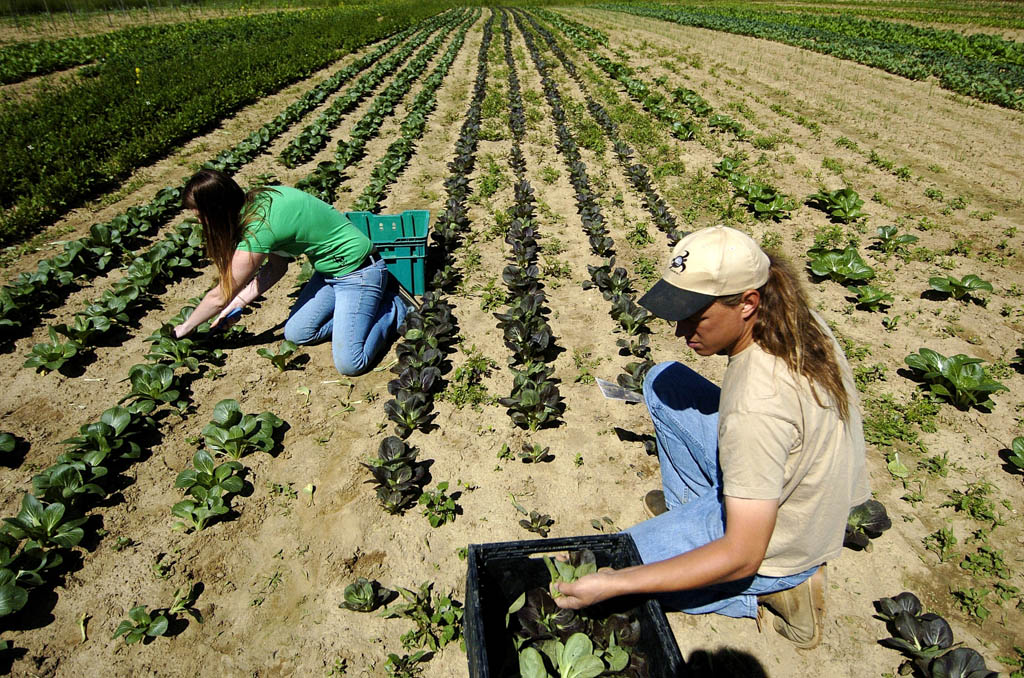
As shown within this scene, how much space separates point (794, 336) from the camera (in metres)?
2.02

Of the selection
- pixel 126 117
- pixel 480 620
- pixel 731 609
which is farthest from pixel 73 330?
pixel 126 117

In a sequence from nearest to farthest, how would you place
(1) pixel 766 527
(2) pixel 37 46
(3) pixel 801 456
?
1. (1) pixel 766 527
2. (3) pixel 801 456
3. (2) pixel 37 46

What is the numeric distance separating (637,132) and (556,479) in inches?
376

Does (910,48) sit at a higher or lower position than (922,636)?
higher

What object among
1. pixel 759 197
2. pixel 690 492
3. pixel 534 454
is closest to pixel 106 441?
pixel 534 454

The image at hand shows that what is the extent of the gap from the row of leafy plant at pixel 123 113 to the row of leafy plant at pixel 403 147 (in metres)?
4.17

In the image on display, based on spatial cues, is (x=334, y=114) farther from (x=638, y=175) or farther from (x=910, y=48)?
(x=910, y=48)

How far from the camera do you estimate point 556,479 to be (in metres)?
3.71

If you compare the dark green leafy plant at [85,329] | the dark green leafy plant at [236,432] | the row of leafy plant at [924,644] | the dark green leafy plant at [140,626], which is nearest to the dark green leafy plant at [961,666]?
the row of leafy plant at [924,644]

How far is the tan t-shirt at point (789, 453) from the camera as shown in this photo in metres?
1.88

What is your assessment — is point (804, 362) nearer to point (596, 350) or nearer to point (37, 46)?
point (596, 350)

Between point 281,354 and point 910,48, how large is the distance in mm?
26156

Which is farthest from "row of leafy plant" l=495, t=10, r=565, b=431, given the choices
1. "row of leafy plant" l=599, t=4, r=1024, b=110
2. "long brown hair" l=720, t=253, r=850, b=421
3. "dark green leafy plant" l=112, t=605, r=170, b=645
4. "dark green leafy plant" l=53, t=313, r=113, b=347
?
"row of leafy plant" l=599, t=4, r=1024, b=110

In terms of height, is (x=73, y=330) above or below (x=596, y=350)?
above
